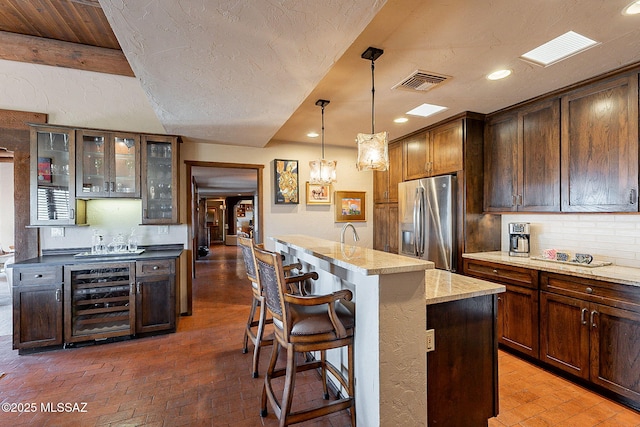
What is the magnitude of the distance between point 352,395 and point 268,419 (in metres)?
0.62

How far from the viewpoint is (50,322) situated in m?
2.91

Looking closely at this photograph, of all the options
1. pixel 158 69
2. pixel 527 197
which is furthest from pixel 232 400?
pixel 527 197

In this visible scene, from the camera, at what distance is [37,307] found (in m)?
2.88

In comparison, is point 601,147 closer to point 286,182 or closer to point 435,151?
point 435,151

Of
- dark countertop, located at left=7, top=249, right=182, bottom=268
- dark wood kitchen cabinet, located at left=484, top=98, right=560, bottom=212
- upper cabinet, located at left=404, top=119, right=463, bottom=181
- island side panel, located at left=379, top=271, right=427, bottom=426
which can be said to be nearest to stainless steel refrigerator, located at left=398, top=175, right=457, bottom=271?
upper cabinet, located at left=404, top=119, right=463, bottom=181

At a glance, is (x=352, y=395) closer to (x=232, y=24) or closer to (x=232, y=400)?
(x=232, y=400)

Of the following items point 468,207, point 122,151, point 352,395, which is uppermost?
point 122,151

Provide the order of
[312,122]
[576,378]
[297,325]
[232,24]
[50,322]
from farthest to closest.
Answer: [312,122]
[50,322]
[576,378]
[297,325]
[232,24]

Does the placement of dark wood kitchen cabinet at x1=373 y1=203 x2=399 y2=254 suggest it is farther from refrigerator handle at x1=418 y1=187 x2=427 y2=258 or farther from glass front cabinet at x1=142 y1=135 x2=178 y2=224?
glass front cabinet at x1=142 y1=135 x2=178 y2=224

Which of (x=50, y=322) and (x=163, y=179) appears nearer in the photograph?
(x=50, y=322)

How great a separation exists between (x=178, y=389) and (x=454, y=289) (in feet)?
7.11

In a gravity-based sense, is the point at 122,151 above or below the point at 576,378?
above

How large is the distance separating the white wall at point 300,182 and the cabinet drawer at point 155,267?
2.88ft

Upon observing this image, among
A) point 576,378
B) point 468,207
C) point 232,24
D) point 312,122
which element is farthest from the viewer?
point 312,122
